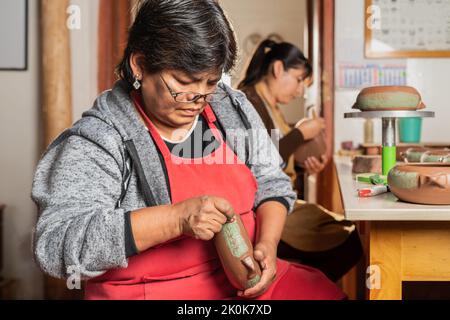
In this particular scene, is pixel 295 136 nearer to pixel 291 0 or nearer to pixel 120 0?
pixel 120 0

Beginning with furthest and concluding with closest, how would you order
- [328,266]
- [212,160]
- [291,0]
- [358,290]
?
[291,0] < [358,290] < [328,266] < [212,160]

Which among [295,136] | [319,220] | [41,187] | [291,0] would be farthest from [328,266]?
[291,0]

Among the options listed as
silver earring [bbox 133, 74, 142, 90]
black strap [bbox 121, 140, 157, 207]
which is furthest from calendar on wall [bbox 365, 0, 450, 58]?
black strap [bbox 121, 140, 157, 207]

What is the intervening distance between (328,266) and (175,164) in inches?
46.3

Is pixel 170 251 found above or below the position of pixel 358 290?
above

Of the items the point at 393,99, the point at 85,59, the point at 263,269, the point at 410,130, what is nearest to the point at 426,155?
the point at 393,99

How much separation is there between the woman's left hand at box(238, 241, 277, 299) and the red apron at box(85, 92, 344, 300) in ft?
0.17

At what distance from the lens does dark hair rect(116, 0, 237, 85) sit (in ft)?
4.09

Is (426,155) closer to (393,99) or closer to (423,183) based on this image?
(393,99)

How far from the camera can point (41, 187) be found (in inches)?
47.6

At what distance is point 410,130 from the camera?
331 centimetres

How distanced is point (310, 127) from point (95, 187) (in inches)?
65.1

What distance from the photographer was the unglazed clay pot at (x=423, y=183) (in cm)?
117

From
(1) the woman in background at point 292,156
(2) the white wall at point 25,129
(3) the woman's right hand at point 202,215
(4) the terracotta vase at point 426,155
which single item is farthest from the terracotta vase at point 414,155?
(2) the white wall at point 25,129
